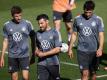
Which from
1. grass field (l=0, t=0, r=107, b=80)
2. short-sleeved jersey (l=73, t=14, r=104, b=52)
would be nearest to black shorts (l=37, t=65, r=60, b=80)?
short-sleeved jersey (l=73, t=14, r=104, b=52)

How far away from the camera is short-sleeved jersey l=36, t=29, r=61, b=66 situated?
1316cm

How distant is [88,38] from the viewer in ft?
46.5

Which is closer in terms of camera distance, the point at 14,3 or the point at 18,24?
the point at 18,24

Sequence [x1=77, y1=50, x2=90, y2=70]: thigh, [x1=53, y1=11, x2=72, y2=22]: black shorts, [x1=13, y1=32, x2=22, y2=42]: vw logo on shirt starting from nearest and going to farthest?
[x1=13, y1=32, x2=22, y2=42]: vw logo on shirt, [x1=77, y1=50, x2=90, y2=70]: thigh, [x1=53, y1=11, x2=72, y2=22]: black shorts

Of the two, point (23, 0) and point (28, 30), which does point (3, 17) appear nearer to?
point (23, 0)

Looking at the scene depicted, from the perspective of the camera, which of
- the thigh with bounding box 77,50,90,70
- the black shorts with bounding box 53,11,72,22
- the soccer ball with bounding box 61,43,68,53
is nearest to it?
the thigh with bounding box 77,50,90,70

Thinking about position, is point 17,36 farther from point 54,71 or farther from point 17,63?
point 54,71

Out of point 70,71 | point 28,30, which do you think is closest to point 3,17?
point 70,71

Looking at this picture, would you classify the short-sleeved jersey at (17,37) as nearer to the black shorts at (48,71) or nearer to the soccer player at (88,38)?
the black shorts at (48,71)

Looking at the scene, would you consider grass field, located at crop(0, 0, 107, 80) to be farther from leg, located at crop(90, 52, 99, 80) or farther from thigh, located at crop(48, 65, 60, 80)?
thigh, located at crop(48, 65, 60, 80)

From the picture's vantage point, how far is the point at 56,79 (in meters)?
13.3

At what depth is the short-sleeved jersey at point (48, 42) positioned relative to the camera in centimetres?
1316

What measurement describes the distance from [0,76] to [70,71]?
92.5 inches

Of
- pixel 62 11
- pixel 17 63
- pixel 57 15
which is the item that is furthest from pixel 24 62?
pixel 62 11
